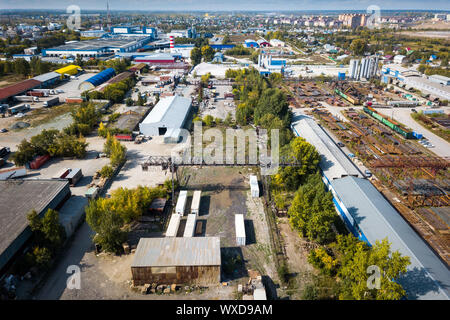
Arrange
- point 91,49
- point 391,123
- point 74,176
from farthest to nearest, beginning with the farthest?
point 91,49 → point 391,123 → point 74,176

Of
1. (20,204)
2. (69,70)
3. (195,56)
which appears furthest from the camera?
(195,56)

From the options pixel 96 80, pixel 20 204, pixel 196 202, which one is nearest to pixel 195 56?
pixel 96 80

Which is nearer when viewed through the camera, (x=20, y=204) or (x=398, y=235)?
(x=398, y=235)

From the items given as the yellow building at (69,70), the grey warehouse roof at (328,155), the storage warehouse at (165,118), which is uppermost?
the yellow building at (69,70)

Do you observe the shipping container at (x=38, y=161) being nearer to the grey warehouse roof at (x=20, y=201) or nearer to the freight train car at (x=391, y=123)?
the grey warehouse roof at (x=20, y=201)

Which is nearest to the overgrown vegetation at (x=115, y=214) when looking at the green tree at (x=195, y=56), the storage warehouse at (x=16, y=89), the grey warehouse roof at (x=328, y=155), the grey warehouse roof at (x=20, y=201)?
the grey warehouse roof at (x=20, y=201)

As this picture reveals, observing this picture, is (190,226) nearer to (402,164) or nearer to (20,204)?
(20,204)

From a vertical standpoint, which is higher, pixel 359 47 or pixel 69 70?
pixel 359 47

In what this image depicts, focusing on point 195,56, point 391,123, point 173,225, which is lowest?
point 173,225
